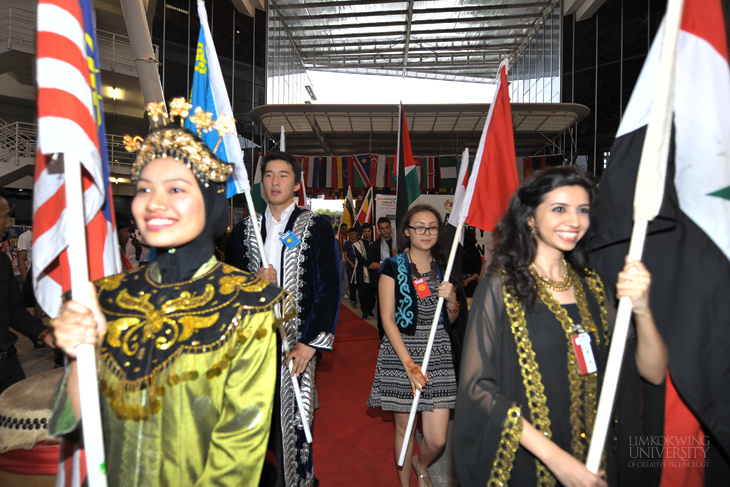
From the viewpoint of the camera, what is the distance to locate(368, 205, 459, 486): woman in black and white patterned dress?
114 inches

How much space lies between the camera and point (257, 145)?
1513 cm

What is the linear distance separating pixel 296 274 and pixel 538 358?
5.47 ft

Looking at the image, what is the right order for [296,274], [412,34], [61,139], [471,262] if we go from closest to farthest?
[61,139]
[296,274]
[471,262]
[412,34]

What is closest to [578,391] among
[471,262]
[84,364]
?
[84,364]

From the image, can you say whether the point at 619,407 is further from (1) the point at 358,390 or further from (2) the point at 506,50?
(2) the point at 506,50

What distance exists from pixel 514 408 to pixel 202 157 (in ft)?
4.45

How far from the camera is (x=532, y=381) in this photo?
163 centimetres

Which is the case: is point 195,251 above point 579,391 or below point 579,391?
above

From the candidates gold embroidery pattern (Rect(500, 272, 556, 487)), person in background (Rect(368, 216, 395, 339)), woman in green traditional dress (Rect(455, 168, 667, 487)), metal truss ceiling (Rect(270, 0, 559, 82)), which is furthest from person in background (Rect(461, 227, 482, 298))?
metal truss ceiling (Rect(270, 0, 559, 82))

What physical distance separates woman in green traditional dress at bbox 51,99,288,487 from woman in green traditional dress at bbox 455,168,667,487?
2.55 feet

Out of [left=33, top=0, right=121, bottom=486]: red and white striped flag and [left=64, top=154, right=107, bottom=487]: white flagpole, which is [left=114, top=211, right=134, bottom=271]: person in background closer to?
[left=33, top=0, right=121, bottom=486]: red and white striped flag

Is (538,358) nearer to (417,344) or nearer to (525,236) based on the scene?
(525,236)

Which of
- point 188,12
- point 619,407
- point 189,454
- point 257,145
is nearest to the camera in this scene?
point 189,454

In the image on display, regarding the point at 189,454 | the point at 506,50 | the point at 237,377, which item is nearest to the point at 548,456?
the point at 237,377
